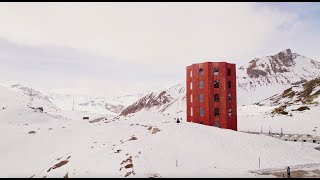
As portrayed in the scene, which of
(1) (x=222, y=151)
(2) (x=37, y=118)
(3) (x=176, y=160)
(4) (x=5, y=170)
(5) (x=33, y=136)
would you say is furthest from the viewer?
(2) (x=37, y=118)

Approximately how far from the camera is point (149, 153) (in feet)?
113

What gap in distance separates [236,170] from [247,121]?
69182 millimetres

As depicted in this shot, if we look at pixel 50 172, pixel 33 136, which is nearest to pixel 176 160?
pixel 50 172

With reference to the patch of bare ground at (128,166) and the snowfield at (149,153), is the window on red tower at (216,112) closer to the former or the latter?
the snowfield at (149,153)

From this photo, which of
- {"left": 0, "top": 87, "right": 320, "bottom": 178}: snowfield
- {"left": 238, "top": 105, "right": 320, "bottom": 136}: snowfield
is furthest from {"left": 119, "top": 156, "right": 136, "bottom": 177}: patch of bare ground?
{"left": 238, "top": 105, "right": 320, "bottom": 136}: snowfield

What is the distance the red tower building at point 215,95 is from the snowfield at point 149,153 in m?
15.6

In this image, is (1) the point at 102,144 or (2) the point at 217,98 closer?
(1) the point at 102,144

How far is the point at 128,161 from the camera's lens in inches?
1292

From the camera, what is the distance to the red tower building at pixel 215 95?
195 ft

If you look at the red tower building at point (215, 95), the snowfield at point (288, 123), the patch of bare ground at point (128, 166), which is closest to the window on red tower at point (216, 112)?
the red tower building at point (215, 95)

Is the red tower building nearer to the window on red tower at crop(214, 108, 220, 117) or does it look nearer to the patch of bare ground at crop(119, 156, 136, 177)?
the window on red tower at crop(214, 108, 220, 117)

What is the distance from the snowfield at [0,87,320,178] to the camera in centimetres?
3100

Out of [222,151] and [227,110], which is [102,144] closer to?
[222,151]

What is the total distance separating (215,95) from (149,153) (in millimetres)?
28669
